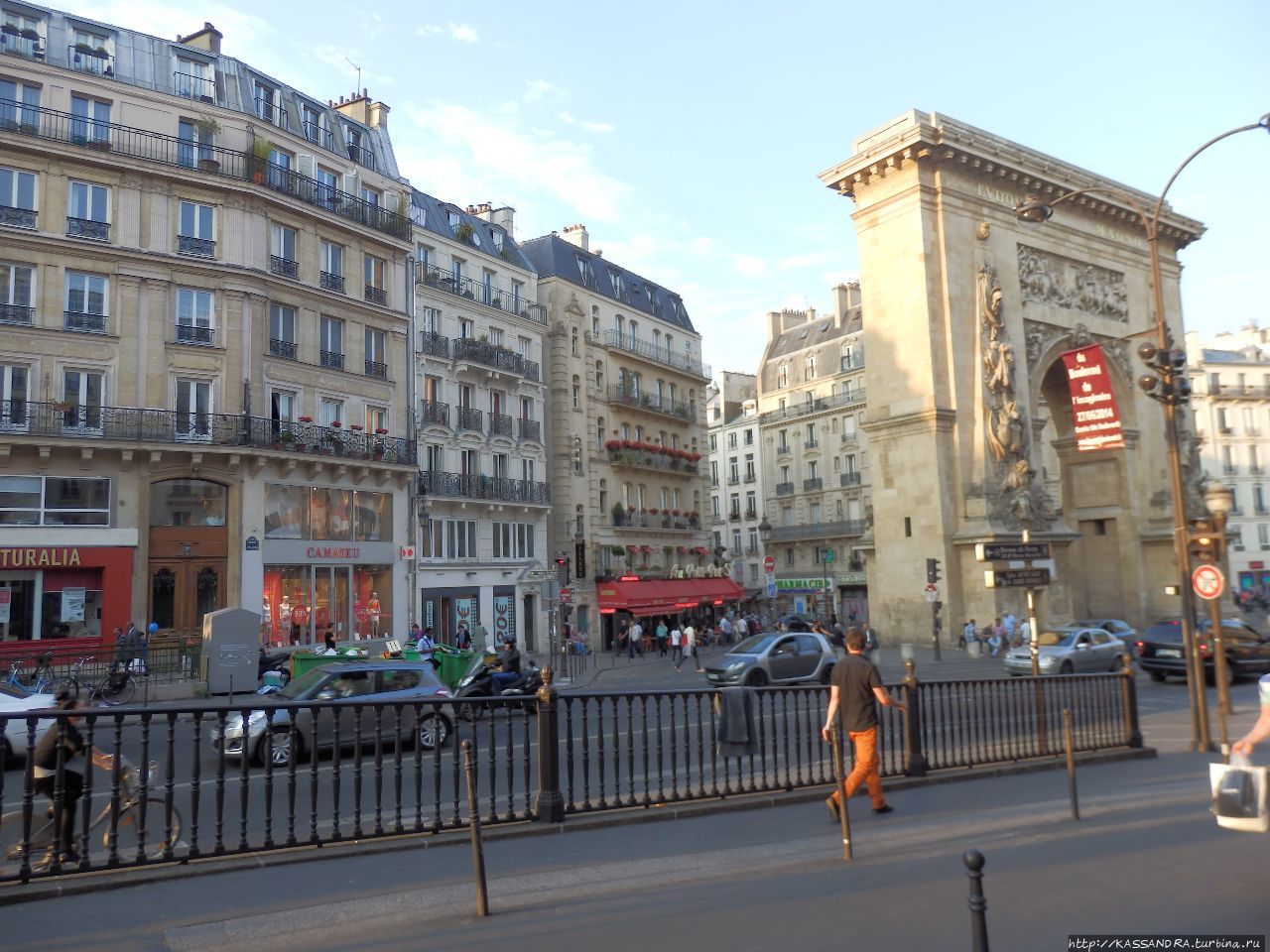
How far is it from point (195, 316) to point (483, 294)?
13602mm

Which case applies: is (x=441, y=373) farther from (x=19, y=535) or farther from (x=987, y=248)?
(x=987, y=248)

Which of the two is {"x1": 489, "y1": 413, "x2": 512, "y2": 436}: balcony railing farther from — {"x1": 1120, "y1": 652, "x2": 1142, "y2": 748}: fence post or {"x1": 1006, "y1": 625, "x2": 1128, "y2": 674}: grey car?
{"x1": 1120, "y1": 652, "x2": 1142, "y2": 748}: fence post

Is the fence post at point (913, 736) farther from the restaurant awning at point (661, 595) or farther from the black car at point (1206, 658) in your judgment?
the restaurant awning at point (661, 595)

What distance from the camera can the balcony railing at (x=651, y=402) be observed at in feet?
152

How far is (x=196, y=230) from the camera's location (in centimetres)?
2855

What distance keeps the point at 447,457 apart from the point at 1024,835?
31.1 metres

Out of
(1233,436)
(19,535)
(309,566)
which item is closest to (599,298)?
(309,566)

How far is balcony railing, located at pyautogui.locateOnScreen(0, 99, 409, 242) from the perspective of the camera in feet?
85.6

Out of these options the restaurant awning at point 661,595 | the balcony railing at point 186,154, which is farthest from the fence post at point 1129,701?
the restaurant awning at point 661,595

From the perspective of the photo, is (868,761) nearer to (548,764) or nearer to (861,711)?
(861,711)

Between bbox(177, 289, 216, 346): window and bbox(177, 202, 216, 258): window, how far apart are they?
1.23m

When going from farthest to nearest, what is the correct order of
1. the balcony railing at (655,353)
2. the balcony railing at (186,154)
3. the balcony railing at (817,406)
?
the balcony railing at (817,406), the balcony railing at (655,353), the balcony railing at (186,154)

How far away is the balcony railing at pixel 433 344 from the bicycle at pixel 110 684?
17.4 m

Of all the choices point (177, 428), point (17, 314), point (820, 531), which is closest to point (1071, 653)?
point (177, 428)
